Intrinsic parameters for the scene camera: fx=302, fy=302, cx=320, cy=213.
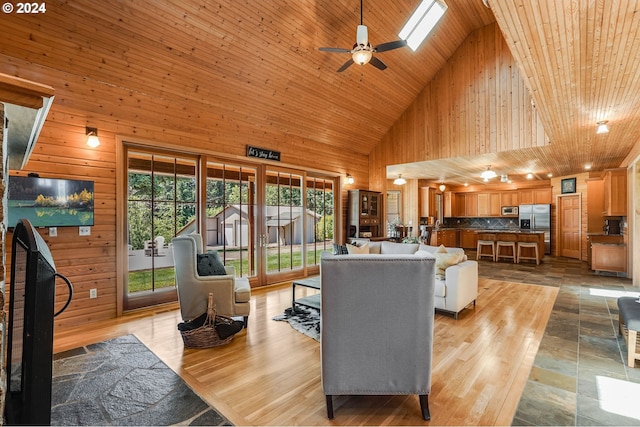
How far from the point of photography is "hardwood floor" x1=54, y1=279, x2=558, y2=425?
202 cm

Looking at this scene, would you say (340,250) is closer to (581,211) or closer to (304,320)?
(304,320)

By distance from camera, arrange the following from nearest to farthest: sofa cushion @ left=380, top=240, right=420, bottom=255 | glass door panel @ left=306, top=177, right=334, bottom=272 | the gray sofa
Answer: the gray sofa → sofa cushion @ left=380, top=240, right=420, bottom=255 → glass door panel @ left=306, top=177, right=334, bottom=272

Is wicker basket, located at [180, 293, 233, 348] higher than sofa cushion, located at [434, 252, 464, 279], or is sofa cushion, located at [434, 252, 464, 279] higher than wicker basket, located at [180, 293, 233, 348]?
sofa cushion, located at [434, 252, 464, 279]

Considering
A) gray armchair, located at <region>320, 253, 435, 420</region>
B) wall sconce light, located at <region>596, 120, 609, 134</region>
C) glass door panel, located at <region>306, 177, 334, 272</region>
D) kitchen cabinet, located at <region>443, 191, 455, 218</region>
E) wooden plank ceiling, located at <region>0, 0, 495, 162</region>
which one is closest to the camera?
gray armchair, located at <region>320, 253, 435, 420</region>

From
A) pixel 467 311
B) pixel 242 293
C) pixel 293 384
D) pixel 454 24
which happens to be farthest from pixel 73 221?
pixel 454 24

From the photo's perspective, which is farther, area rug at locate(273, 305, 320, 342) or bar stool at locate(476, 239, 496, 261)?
bar stool at locate(476, 239, 496, 261)

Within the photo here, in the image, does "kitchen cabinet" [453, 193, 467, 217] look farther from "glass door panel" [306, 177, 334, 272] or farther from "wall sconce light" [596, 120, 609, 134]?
"wall sconce light" [596, 120, 609, 134]

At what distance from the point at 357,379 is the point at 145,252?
364 cm

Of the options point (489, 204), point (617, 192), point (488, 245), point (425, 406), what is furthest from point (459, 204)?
point (425, 406)

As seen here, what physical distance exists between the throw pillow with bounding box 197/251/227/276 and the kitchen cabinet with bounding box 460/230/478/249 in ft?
33.3

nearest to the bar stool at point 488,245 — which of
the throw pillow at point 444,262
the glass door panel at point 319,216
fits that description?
the glass door panel at point 319,216

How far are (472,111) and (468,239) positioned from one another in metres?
6.39

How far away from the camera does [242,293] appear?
3492 mm

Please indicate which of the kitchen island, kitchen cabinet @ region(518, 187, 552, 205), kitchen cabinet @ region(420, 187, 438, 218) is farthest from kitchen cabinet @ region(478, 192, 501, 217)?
the kitchen island
